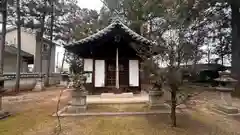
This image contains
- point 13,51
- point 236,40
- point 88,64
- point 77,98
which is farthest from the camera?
point 13,51

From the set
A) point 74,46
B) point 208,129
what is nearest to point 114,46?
point 74,46

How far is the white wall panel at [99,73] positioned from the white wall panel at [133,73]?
1.66m

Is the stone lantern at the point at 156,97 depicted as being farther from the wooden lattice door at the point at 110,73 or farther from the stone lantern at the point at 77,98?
the wooden lattice door at the point at 110,73

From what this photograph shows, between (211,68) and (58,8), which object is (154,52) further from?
(211,68)

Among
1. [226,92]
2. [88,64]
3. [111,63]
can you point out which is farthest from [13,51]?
[226,92]

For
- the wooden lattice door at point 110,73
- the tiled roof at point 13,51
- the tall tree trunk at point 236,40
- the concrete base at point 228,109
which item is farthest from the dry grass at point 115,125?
the tiled roof at point 13,51

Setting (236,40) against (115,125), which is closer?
(115,125)

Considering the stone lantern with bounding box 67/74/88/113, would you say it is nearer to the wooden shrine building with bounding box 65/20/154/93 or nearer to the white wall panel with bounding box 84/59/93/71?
the wooden shrine building with bounding box 65/20/154/93

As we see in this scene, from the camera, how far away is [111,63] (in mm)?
10930

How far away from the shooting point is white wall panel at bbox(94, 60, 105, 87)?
34.5 feet

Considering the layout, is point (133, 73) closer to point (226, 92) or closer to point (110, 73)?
point (110, 73)

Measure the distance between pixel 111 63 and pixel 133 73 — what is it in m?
1.50

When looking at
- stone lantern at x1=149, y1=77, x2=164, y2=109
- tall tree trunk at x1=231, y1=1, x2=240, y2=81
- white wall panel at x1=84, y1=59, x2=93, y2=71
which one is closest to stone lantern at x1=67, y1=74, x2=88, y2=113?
stone lantern at x1=149, y1=77, x2=164, y2=109

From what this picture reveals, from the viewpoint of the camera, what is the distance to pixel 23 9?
553 inches
